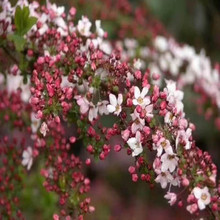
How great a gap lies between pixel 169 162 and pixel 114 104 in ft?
0.81

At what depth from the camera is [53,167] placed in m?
2.13

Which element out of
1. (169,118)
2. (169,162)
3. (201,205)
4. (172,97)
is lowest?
(201,205)

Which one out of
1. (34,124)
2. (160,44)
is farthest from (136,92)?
(160,44)

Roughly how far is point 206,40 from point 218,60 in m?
0.27

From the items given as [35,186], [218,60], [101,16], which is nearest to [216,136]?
[218,60]

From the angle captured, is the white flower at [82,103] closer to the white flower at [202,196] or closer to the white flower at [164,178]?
the white flower at [164,178]

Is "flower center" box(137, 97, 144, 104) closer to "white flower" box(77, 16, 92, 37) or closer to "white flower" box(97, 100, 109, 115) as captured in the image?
"white flower" box(97, 100, 109, 115)

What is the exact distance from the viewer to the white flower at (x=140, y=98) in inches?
68.7

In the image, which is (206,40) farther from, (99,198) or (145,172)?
(145,172)

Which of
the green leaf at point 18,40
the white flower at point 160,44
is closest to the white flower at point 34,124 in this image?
the green leaf at point 18,40

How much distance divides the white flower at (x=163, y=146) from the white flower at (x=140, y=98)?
0.42 feet

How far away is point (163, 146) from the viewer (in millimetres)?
1688

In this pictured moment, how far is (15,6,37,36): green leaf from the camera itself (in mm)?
1904

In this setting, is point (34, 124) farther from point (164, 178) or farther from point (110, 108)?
point (164, 178)
